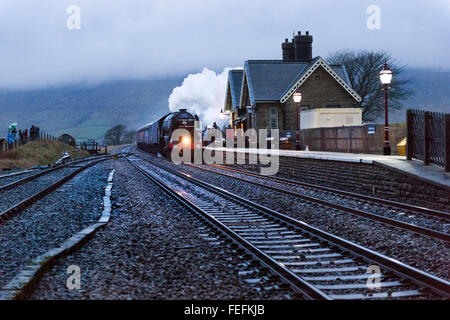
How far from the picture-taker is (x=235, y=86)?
48.7m

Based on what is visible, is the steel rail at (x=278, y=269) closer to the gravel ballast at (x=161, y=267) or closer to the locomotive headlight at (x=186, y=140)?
the gravel ballast at (x=161, y=267)

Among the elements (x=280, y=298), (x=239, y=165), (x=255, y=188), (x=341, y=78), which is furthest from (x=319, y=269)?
(x=341, y=78)

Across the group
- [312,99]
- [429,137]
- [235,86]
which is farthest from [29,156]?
[429,137]

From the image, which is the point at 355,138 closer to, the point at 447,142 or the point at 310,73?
the point at 447,142

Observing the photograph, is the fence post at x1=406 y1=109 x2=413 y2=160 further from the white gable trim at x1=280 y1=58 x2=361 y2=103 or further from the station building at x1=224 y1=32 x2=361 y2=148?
the white gable trim at x1=280 y1=58 x2=361 y2=103

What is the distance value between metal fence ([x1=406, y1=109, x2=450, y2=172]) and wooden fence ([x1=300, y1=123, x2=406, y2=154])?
265 inches

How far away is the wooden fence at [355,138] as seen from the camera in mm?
22656

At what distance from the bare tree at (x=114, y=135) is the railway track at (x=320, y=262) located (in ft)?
439

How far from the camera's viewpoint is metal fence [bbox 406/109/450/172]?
1252 cm

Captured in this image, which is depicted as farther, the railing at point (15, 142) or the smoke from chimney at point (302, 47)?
the smoke from chimney at point (302, 47)

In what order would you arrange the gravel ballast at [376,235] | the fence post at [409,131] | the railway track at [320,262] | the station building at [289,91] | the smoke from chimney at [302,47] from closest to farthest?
1. the railway track at [320,262]
2. the gravel ballast at [376,235]
3. the fence post at [409,131]
4. the station building at [289,91]
5. the smoke from chimney at [302,47]

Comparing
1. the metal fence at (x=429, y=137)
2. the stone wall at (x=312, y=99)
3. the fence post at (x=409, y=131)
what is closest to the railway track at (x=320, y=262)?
the metal fence at (x=429, y=137)
